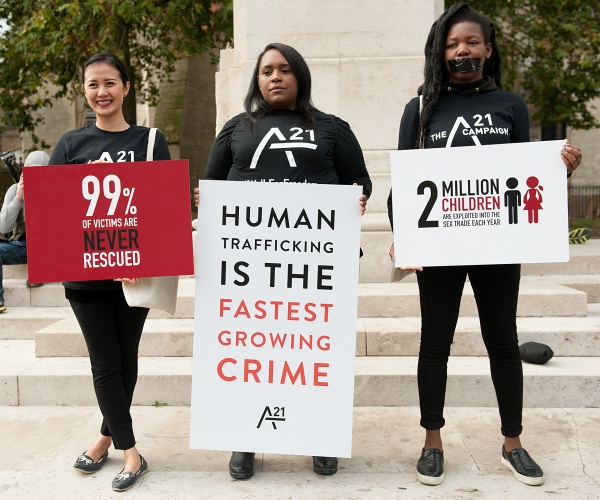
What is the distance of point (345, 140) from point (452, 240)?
0.73 m

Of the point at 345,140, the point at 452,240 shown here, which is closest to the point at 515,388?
the point at 452,240

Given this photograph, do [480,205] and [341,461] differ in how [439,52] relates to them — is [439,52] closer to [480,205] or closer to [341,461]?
[480,205]

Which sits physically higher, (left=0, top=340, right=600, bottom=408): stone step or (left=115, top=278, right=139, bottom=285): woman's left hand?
(left=115, top=278, right=139, bottom=285): woman's left hand

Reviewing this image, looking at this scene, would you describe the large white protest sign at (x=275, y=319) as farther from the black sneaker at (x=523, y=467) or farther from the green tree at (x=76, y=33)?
the green tree at (x=76, y=33)

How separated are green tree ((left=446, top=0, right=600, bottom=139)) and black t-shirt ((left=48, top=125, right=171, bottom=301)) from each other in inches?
432

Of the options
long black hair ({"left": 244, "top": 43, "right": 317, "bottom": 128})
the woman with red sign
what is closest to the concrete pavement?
the woman with red sign

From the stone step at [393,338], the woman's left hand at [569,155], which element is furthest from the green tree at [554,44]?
the woman's left hand at [569,155]

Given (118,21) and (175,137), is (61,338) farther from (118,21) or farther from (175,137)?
(175,137)

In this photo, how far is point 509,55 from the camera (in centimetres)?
1409

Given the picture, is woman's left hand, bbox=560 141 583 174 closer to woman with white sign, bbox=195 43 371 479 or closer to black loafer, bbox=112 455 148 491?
woman with white sign, bbox=195 43 371 479

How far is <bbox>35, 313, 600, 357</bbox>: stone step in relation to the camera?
15.6 feet

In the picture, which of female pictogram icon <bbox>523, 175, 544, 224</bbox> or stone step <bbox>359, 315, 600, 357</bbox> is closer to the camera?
female pictogram icon <bbox>523, 175, 544, 224</bbox>

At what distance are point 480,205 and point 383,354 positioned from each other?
1.89m

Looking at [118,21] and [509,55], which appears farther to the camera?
[509,55]
